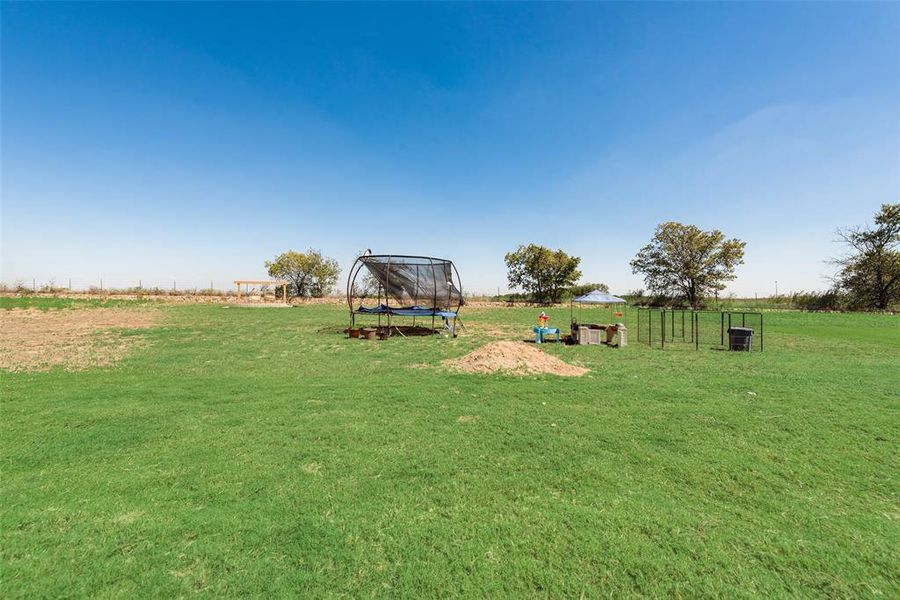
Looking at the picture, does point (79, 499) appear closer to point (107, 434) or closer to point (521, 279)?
point (107, 434)

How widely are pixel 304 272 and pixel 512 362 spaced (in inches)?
1723

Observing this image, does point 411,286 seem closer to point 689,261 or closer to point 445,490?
point 445,490

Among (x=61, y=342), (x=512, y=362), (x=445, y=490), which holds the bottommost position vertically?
(x=445, y=490)

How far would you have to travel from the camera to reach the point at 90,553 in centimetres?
235

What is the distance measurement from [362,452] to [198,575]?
1.87 m

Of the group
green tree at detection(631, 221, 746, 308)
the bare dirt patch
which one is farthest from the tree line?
the bare dirt patch

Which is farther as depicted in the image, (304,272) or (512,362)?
(304,272)

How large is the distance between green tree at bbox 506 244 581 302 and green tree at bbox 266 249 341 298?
23.7 metres

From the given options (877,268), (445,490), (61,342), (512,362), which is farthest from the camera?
(877,268)

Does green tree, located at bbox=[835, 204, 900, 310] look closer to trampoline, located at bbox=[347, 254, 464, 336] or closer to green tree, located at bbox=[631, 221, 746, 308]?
green tree, located at bbox=[631, 221, 746, 308]

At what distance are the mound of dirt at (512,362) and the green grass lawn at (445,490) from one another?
1.37 metres

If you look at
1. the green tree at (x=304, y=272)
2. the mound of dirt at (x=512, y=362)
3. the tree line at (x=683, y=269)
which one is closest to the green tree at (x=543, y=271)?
the tree line at (x=683, y=269)

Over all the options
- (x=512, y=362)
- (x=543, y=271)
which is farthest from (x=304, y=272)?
(x=512, y=362)

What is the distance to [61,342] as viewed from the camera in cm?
1116
